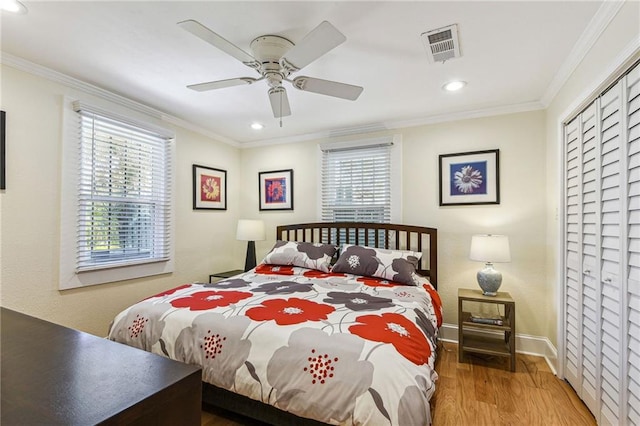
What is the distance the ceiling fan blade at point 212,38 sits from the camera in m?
1.48

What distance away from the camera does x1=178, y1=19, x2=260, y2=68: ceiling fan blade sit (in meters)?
1.48

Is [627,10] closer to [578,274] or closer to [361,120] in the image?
[578,274]

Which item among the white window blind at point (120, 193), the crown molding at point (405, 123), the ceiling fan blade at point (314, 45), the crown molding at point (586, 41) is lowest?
the white window blind at point (120, 193)

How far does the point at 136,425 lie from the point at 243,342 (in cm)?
123

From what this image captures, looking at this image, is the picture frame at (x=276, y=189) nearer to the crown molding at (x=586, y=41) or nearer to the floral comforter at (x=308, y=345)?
the floral comforter at (x=308, y=345)

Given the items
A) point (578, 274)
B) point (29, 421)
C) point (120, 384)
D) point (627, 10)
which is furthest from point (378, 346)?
point (627, 10)

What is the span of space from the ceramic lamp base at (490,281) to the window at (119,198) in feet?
10.6

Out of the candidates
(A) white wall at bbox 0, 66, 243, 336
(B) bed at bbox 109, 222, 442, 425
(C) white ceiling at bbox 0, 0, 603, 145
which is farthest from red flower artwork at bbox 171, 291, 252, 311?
(C) white ceiling at bbox 0, 0, 603, 145

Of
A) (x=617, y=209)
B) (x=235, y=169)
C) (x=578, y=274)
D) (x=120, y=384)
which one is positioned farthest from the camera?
(x=235, y=169)

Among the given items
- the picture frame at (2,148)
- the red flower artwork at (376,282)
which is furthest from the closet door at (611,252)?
the picture frame at (2,148)

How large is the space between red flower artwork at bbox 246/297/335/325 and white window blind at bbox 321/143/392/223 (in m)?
1.79

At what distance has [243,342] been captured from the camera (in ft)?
5.51

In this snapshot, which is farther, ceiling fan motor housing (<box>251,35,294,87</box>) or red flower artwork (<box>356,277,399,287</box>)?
red flower artwork (<box>356,277,399,287</box>)

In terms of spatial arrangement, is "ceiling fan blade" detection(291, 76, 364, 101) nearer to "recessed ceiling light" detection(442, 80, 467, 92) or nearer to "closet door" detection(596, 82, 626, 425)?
"recessed ceiling light" detection(442, 80, 467, 92)
